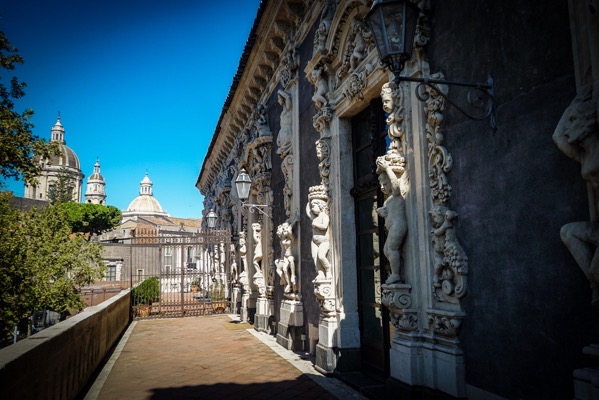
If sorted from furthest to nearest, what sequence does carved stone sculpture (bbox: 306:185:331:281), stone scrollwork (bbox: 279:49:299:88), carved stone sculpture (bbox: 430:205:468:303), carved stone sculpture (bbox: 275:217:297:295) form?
stone scrollwork (bbox: 279:49:299:88), carved stone sculpture (bbox: 275:217:297:295), carved stone sculpture (bbox: 306:185:331:281), carved stone sculpture (bbox: 430:205:468:303)

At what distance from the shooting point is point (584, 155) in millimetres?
2422

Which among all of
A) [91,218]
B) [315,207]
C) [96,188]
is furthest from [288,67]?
[96,188]

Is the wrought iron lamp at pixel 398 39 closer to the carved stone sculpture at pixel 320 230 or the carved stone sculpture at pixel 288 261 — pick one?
the carved stone sculpture at pixel 320 230

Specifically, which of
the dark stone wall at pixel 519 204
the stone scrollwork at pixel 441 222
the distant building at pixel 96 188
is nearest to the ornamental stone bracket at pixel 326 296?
the stone scrollwork at pixel 441 222

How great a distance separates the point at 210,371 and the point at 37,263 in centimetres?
844

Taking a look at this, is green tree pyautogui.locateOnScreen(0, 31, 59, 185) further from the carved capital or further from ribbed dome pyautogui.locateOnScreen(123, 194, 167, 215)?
ribbed dome pyautogui.locateOnScreen(123, 194, 167, 215)

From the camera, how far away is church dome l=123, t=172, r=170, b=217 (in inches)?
3615

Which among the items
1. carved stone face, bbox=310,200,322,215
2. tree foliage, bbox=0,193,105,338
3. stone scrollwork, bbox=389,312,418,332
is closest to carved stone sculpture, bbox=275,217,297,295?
carved stone face, bbox=310,200,322,215

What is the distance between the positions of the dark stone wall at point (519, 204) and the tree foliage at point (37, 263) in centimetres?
1029

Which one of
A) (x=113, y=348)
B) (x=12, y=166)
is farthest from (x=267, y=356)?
(x=12, y=166)

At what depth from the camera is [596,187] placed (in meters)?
2.34

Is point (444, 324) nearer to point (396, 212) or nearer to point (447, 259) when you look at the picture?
point (447, 259)

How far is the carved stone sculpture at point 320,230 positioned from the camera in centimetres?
633

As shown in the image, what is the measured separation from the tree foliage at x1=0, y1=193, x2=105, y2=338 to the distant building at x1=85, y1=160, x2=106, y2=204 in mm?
77858
